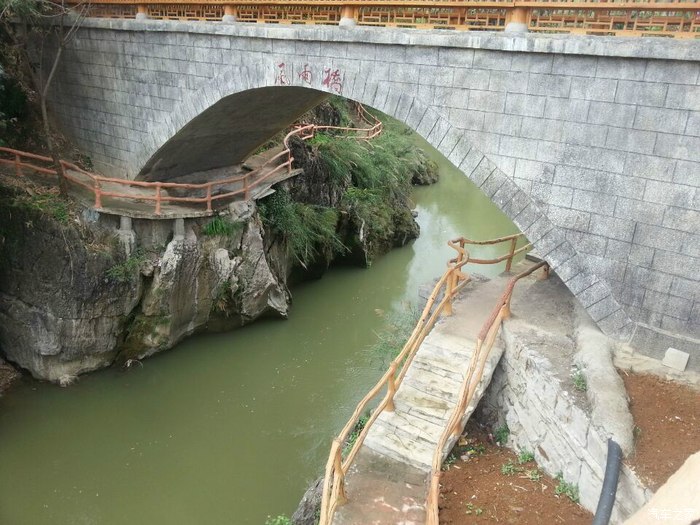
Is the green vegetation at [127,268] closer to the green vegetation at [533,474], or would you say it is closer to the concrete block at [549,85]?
the concrete block at [549,85]

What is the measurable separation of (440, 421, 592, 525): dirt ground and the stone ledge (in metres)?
4.29

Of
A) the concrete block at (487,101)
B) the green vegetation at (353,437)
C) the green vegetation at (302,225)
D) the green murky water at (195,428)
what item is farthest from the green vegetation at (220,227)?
the concrete block at (487,101)

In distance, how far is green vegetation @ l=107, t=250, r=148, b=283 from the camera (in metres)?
9.15

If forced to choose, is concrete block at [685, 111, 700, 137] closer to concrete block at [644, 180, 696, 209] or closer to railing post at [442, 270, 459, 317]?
concrete block at [644, 180, 696, 209]

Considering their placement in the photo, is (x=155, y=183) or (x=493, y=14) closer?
(x=493, y=14)

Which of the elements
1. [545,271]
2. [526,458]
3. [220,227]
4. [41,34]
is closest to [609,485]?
[526,458]

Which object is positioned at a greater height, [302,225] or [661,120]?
[661,120]

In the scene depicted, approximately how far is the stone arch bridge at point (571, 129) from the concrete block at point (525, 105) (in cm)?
1

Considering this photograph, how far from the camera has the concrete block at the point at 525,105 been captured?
6137mm

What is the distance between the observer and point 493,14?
641 cm

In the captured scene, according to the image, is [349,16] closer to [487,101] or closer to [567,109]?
[487,101]

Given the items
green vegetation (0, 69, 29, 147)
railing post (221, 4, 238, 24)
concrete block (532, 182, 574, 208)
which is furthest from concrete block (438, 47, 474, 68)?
green vegetation (0, 69, 29, 147)

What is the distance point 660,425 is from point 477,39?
447 cm

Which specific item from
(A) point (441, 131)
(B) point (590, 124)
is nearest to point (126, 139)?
(A) point (441, 131)
